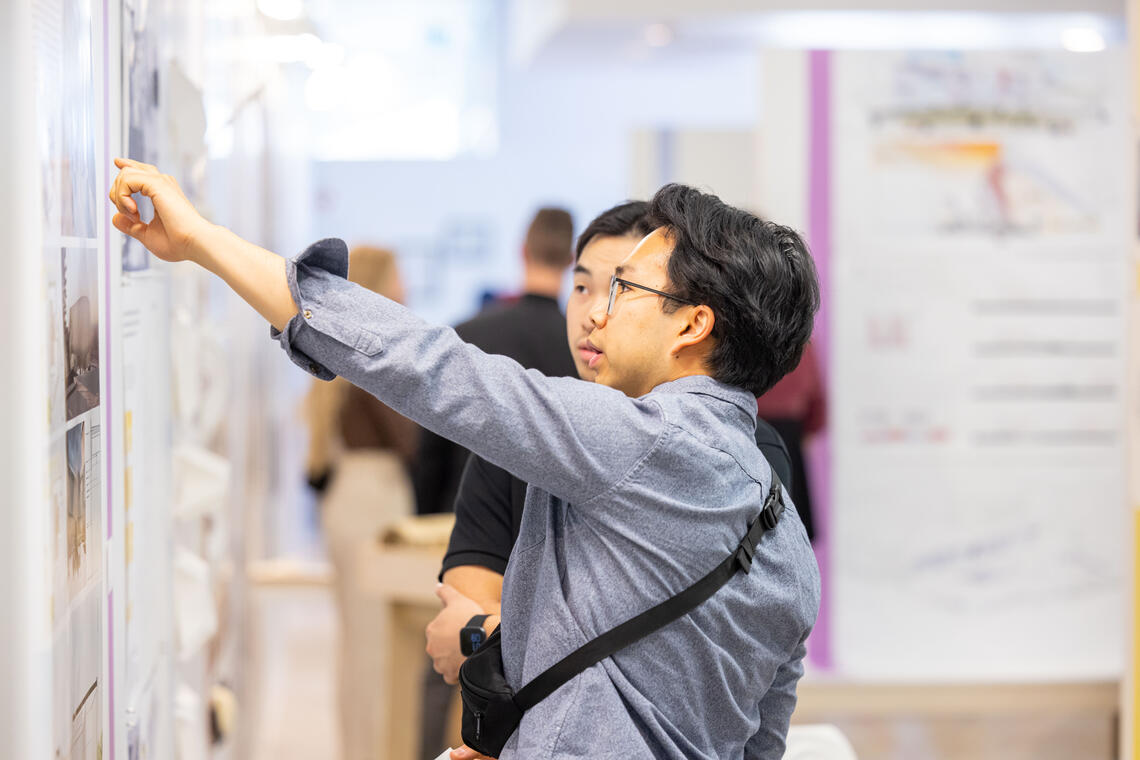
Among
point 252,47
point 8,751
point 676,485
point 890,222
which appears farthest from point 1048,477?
point 8,751

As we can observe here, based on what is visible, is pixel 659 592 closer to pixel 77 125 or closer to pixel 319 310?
pixel 319 310

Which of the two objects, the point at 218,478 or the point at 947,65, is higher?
the point at 947,65

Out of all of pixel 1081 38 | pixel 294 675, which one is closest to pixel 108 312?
pixel 294 675

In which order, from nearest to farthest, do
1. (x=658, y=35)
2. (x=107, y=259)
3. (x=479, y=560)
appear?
1. (x=107, y=259)
2. (x=479, y=560)
3. (x=658, y=35)

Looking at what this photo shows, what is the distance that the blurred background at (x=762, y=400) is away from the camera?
4.04ft

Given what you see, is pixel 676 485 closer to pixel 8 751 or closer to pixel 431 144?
pixel 8 751

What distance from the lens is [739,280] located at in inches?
49.4

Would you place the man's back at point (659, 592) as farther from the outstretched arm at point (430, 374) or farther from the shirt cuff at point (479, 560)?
the shirt cuff at point (479, 560)

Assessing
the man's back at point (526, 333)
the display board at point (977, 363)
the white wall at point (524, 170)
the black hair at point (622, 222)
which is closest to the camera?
the black hair at point (622, 222)

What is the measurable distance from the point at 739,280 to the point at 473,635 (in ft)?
2.10

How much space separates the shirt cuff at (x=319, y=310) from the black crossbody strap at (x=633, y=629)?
0.38 meters

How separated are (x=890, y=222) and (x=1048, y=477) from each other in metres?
1.08

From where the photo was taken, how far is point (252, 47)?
11.8 feet

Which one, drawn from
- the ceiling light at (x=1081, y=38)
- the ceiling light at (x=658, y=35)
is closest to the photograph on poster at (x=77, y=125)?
the ceiling light at (x=658, y=35)
